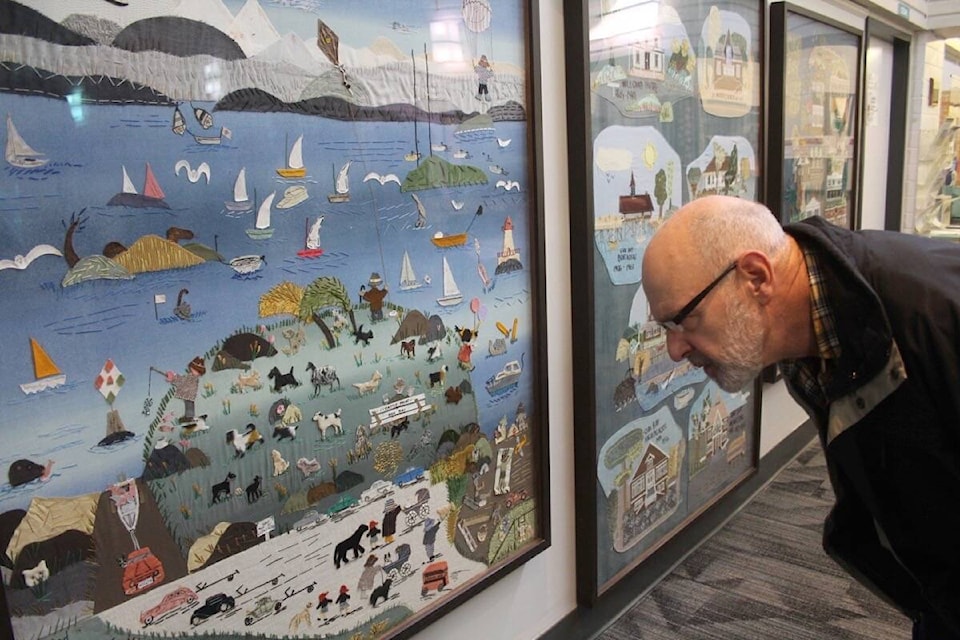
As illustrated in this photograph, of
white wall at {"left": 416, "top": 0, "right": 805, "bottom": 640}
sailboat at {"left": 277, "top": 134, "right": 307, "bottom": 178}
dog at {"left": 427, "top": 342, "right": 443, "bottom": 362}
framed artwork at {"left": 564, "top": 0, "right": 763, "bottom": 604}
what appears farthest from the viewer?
framed artwork at {"left": 564, "top": 0, "right": 763, "bottom": 604}

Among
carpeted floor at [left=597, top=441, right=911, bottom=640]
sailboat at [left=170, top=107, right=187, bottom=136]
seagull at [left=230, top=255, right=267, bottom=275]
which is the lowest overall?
carpeted floor at [left=597, top=441, right=911, bottom=640]

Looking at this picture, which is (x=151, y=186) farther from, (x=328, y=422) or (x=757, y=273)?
(x=757, y=273)

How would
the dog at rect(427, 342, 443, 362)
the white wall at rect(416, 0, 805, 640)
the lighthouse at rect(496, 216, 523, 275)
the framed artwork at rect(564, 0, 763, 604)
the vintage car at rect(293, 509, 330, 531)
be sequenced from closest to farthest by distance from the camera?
the vintage car at rect(293, 509, 330, 531), the dog at rect(427, 342, 443, 362), the lighthouse at rect(496, 216, 523, 275), the white wall at rect(416, 0, 805, 640), the framed artwork at rect(564, 0, 763, 604)

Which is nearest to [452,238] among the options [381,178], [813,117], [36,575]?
[381,178]

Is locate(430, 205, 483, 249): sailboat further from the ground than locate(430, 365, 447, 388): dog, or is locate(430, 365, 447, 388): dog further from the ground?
locate(430, 205, 483, 249): sailboat

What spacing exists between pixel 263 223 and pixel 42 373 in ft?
1.46

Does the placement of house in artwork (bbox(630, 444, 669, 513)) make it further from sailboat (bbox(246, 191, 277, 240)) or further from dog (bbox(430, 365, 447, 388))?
sailboat (bbox(246, 191, 277, 240))

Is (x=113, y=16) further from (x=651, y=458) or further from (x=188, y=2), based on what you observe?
(x=651, y=458)

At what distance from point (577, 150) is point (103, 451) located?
1462mm

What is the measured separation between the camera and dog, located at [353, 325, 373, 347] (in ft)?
4.92

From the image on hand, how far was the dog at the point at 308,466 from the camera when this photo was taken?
1.43 meters

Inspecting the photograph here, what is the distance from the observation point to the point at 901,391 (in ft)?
3.73

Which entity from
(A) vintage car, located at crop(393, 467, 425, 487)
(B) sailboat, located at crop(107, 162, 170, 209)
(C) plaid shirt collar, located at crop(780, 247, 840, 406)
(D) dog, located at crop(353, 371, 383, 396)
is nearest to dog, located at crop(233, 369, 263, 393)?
(D) dog, located at crop(353, 371, 383, 396)

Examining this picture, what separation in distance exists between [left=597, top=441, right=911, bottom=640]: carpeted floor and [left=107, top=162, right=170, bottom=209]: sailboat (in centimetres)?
207
